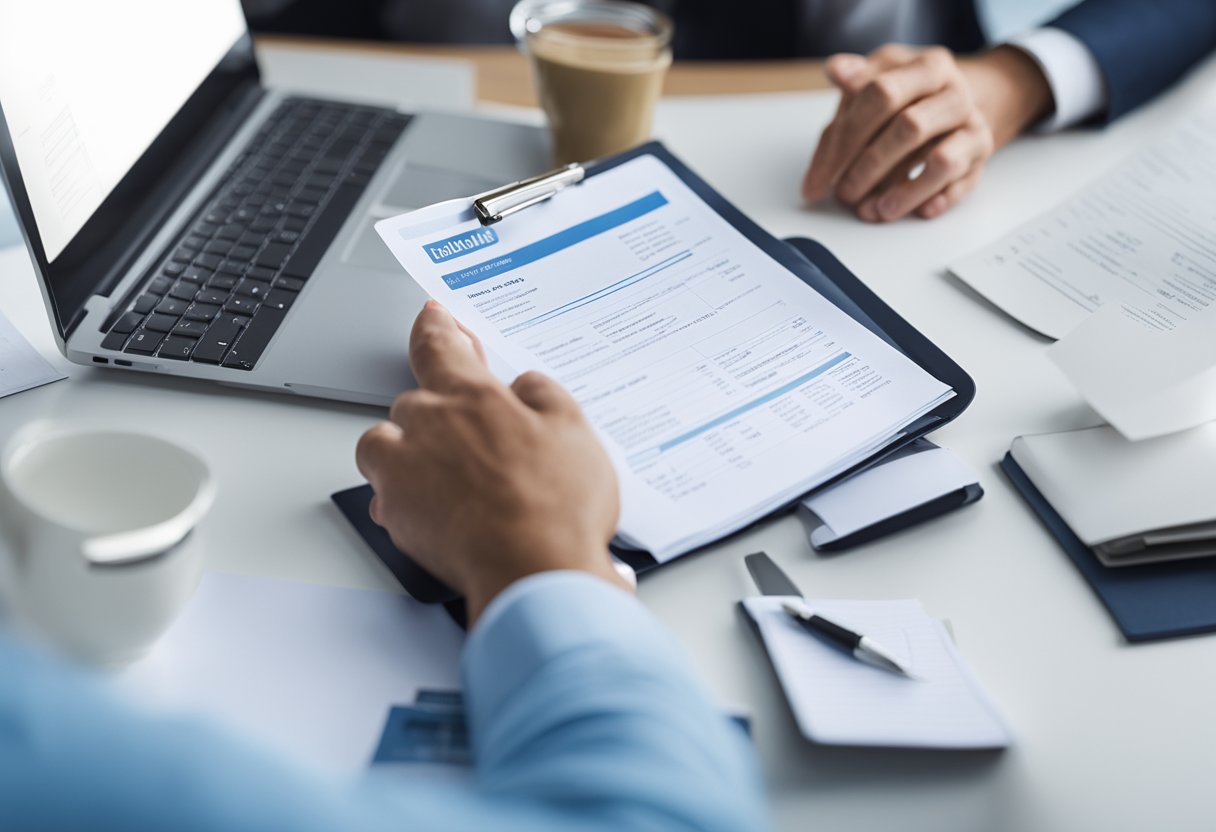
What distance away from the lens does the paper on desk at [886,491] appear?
0.59 meters

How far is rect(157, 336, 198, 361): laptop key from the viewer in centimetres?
66

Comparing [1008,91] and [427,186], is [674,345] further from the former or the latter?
[1008,91]

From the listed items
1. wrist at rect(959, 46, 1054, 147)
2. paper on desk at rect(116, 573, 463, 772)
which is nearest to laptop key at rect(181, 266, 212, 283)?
paper on desk at rect(116, 573, 463, 772)

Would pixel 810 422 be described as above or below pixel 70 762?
below

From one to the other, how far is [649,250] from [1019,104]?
1.67 feet

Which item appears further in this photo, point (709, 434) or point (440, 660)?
point (709, 434)

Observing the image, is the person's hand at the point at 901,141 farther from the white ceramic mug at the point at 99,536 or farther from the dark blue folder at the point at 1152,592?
the white ceramic mug at the point at 99,536

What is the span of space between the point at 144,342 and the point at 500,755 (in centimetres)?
39

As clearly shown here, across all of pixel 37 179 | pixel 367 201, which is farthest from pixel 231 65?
pixel 37 179

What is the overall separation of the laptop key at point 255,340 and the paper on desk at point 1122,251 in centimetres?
52

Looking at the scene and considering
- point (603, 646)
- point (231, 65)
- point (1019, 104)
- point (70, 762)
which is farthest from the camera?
point (1019, 104)

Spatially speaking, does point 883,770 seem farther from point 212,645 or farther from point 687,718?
point 212,645

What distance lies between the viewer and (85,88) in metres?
0.69

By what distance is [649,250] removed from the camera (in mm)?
737
